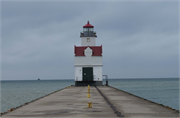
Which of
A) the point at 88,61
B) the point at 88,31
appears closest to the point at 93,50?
the point at 88,61

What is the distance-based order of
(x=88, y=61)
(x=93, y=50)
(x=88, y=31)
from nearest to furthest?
(x=88, y=61) < (x=93, y=50) < (x=88, y=31)

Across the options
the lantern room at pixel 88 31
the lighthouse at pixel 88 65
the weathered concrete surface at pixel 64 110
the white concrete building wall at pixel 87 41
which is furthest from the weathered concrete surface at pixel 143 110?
the lantern room at pixel 88 31

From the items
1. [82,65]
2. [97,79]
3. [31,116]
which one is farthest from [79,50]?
[31,116]

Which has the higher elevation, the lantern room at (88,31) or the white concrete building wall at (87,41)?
the lantern room at (88,31)


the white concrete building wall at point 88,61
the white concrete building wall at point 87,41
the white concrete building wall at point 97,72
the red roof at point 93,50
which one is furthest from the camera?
the white concrete building wall at point 87,41

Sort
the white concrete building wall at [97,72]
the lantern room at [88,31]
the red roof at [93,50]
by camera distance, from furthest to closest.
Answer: the lantern room at [88,31]
the red roof at [93,50]
the white concrete building wall at [97,72]

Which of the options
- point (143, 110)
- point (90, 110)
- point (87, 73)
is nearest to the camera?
point (90, 110)

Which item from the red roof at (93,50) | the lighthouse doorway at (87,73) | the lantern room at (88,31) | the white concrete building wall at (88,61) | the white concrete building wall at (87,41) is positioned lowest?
the lighthouse doorway at (87,73)

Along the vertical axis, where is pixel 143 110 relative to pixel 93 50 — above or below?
below

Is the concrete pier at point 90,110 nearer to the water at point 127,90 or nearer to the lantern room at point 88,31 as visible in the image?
the water at point 127,90

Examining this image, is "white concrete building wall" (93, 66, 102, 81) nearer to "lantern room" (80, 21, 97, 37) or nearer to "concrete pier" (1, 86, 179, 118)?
"lantern room" (80, 21, 97, 37)

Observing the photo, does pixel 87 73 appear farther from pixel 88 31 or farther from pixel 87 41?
pixel 88 31

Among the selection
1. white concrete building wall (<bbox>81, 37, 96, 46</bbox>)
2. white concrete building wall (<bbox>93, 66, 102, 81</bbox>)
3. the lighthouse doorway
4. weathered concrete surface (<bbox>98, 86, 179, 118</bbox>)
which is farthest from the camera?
white concrete building wall (<bbox>81, 37, 96, 46</bbox>)

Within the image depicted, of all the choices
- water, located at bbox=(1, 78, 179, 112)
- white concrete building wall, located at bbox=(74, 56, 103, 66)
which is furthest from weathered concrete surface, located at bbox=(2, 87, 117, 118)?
white concrete building wall, located at bbox=(74, 56, 103, 66)
